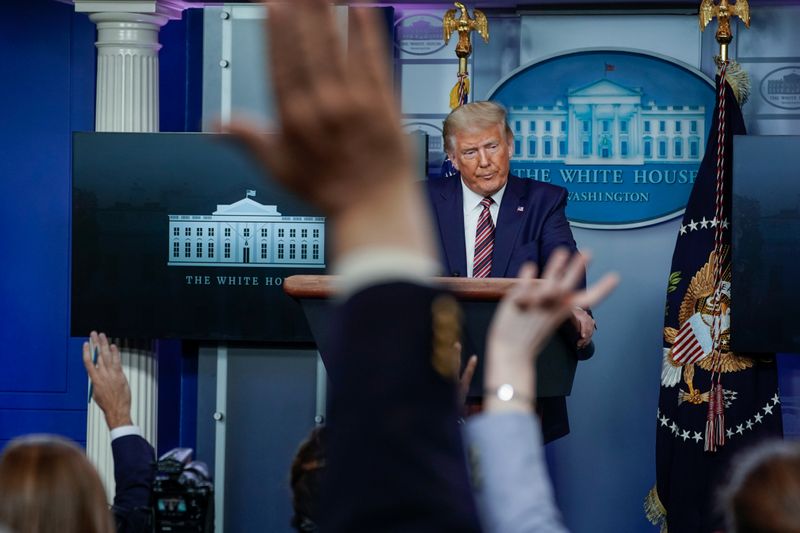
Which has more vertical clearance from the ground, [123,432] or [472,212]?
[472,212]

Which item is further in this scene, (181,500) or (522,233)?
(522,233)

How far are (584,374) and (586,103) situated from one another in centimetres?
108

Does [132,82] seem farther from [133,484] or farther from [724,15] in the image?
[133,484]

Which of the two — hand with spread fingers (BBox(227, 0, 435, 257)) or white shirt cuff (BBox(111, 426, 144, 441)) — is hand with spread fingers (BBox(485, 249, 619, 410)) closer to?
hand with spread fingers (BBox(227, 0, 435, 257))

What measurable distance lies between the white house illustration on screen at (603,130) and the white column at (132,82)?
142 cm

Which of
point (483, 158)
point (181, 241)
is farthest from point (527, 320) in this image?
point (181, 241)

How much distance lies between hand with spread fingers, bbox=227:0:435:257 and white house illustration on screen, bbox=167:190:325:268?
3.76 m

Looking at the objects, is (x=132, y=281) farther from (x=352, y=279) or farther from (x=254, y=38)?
(x=352, y=279)

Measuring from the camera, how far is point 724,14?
430cm

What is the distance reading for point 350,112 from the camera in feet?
2.01

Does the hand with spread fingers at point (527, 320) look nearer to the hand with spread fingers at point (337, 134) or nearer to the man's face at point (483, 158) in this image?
the hand with spread fingers at point (337, 134)

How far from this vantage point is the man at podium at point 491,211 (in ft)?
11.7

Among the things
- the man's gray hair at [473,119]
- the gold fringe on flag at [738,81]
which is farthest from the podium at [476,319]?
the gold fringe on flag at [738,81]

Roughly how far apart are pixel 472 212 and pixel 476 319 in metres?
0.94
